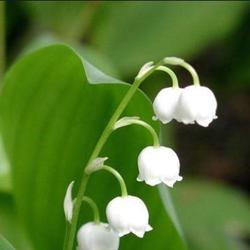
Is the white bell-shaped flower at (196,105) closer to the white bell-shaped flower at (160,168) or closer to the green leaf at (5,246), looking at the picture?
the white bell-shaped flower at (160,168)

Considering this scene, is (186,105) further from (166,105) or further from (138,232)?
(138,232)

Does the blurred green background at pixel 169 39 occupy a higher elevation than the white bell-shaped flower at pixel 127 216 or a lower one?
higher

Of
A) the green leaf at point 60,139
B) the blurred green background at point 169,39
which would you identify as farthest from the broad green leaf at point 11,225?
the blurred green background at point 169,39

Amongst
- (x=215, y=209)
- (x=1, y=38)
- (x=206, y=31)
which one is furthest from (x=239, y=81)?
(x=1, y=38)

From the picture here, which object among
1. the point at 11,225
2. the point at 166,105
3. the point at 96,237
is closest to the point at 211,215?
the point at 11,225

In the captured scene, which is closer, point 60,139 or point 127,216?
point 127,216

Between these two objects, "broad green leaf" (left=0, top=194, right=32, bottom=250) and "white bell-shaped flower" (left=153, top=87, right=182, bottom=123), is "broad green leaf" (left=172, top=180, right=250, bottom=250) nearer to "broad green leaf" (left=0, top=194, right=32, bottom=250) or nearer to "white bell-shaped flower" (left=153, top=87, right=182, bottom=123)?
"broad green leaf" (left=0, top=194, right=32, bottom=250)
